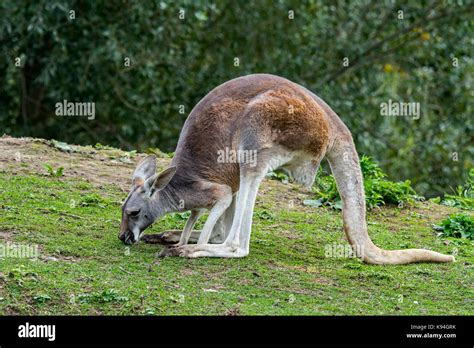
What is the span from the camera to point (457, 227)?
7.89 metres

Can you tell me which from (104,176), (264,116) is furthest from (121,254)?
(104,176)

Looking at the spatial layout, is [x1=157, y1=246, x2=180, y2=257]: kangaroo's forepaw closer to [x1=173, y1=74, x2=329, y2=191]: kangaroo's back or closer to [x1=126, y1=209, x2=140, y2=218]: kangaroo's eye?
[x1=126, y1=209, x2=140, y2=218]: kangaroo's eye

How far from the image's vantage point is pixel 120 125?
13.4 metres

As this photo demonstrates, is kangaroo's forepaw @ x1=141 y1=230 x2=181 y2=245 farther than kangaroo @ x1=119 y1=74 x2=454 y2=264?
Yes

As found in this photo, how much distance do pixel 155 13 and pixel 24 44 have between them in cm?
175

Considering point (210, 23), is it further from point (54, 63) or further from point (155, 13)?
point (54, 63)

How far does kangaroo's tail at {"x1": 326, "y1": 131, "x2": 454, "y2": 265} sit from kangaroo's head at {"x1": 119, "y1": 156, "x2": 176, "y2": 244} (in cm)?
118

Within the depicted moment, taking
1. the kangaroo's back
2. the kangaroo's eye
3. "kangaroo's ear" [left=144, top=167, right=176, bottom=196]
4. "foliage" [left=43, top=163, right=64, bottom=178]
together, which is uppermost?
the kangaroo's back

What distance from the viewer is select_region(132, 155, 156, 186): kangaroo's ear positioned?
703 centimetres

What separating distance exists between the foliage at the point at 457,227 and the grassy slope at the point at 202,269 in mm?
137

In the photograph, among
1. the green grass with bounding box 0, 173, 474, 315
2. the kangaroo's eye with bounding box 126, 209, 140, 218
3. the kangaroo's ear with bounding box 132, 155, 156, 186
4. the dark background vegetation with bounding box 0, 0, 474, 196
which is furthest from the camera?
the dark background vegetation with bounding box 0, 0, 474, 196

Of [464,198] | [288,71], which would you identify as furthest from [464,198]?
[288,71]

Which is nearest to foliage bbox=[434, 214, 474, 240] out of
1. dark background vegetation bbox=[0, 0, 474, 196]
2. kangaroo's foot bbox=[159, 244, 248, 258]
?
kangaroo's foot bbox=[159, 244, 248, 258]

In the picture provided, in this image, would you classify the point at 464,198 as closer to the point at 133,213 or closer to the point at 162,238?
the point at 162,238
